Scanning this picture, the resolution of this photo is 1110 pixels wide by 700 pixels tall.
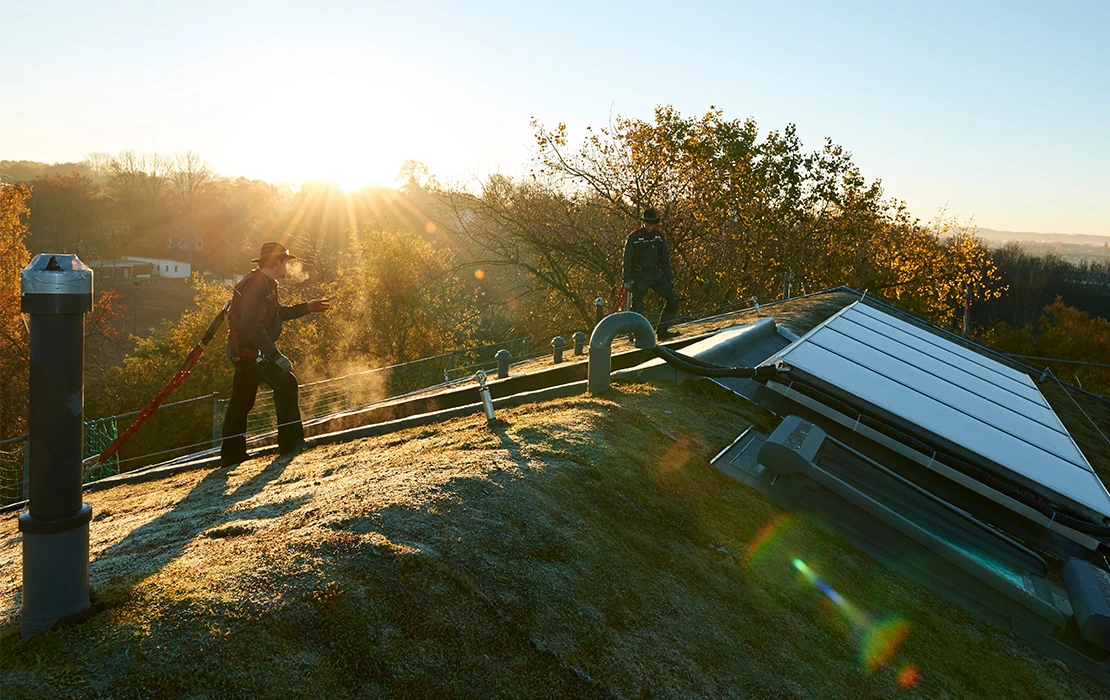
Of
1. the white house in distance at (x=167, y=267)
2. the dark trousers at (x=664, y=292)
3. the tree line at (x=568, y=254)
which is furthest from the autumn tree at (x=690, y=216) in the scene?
the white house in distance at (x=167, y=267)

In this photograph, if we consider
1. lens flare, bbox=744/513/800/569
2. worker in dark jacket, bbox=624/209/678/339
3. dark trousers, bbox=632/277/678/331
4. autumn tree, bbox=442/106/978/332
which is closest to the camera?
lens flare, bbox=744/513/800/569

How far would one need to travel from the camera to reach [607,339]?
600 cm

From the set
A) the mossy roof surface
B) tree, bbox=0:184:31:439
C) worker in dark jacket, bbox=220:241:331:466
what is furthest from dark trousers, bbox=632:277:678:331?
tree, bbox=0:184:31:439

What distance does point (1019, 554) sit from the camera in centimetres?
479

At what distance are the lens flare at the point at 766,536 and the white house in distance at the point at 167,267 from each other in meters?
87.7

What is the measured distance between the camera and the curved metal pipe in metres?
5.93

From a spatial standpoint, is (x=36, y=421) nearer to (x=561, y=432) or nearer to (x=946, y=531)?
(x=561, y=432)

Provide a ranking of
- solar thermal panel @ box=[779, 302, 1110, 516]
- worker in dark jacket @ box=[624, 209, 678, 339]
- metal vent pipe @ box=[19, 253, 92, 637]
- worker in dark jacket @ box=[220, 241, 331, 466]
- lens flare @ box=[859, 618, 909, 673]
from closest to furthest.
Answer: metal vent pipe @ box=[19, 253, 92, 637]
lens flare @ box=[859, 618, 909, 673]
solar thermal panel @ box=[779, 302, 1110, 516]
worker in dark jacket @ box=[220, 241, 331, 466]
worker in dark jacket @ box=[624, 209, 678, 339]

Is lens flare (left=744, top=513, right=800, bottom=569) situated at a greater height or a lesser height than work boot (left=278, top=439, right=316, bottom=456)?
greater

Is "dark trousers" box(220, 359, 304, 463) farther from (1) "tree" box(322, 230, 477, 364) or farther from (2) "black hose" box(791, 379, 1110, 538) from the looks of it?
(1) "tree" box(322, 230, 477, 364)

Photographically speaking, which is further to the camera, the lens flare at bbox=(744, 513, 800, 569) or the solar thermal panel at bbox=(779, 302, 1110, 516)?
the solar thermal panel at bbox=(779, 302, 1110, 516)


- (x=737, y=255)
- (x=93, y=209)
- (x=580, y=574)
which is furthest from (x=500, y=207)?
(x=93, y=209)

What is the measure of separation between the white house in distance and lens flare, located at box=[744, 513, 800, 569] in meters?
87.7

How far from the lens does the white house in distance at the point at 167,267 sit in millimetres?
80688
